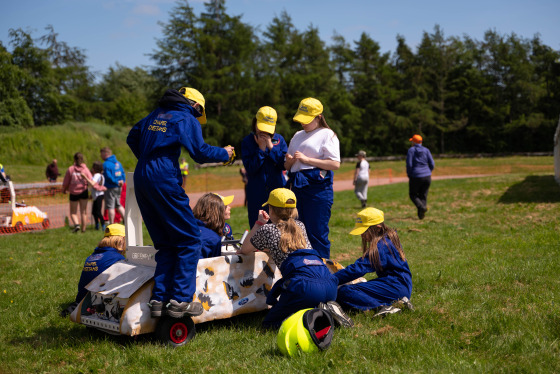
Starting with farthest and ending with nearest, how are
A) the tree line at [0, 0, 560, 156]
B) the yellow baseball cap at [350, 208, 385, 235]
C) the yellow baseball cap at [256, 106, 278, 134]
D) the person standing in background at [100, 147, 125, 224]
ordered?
the tree line at [0, 0, 560, 156] < the person standing in background at [100, 147, 125, 224] < the yellow baseball cap at [256, 106, 278, 134] < the yellow baseball cap at [350, 208, 385, 235]

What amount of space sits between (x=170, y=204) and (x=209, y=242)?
0.87 m

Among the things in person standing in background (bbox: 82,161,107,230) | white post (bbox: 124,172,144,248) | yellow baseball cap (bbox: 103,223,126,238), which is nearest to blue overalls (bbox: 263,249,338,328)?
white post (bbox: 124,172,144,248)

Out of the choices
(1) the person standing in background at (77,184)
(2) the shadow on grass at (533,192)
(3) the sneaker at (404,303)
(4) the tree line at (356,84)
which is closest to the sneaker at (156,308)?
(3) the sneaker at (404,303)

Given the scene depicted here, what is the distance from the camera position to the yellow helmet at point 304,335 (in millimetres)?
4090

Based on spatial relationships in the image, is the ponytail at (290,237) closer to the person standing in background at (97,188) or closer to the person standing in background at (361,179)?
the person standing in background at (97,188)

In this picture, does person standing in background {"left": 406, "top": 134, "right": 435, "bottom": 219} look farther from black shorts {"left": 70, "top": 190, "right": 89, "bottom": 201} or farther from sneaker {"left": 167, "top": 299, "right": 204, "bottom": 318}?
sneaker {"left": 167, "top": 299, "right": 204, "bottom": 318}

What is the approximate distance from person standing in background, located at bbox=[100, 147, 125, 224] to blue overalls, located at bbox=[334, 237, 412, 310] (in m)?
8.39

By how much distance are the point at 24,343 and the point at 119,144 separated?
3423 centimetres

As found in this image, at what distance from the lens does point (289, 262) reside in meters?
4.88

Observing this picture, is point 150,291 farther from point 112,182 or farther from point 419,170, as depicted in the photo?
point 419,170

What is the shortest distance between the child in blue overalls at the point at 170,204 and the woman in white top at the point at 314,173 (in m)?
1.35

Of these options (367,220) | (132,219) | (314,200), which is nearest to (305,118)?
(314,200)

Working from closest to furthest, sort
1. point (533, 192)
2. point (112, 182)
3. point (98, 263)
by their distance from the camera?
point (98, 263), point (112, 182), point (533, 192)

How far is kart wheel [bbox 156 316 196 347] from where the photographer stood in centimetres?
443
